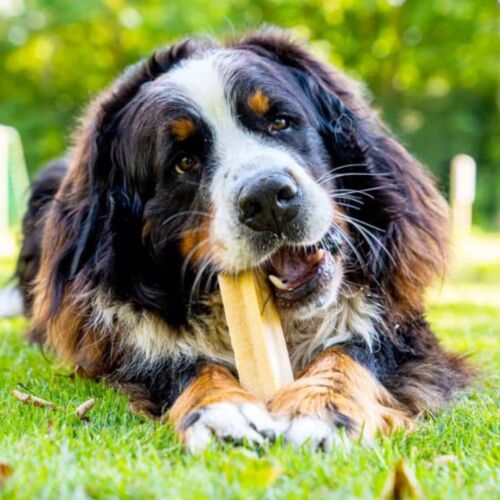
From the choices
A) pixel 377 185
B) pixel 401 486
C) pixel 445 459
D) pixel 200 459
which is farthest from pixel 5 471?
pixel 377 185

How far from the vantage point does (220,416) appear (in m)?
2.38

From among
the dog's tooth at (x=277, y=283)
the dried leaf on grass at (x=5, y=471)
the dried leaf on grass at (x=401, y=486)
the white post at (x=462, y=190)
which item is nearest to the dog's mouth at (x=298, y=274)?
the dog's tooth at (x=277, y=283)

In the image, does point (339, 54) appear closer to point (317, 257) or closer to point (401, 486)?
point (317, 257)

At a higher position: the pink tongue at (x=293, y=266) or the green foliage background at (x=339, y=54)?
the pink tongue at (x=293, y=266)

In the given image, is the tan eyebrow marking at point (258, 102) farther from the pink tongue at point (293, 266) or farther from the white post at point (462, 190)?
the white post at point (462, 190)

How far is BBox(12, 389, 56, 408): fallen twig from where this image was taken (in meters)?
2.93

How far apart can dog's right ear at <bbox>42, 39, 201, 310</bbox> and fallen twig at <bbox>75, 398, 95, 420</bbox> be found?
1.98 ft

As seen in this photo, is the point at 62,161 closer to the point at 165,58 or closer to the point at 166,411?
the point at 165,58

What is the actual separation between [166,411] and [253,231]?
715 millimetres

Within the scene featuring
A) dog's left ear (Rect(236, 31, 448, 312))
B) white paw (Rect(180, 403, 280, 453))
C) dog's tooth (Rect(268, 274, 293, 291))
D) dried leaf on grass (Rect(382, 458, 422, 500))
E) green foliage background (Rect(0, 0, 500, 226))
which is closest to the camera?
dried leaf on grass (Rect(382, 458, 422, 500))

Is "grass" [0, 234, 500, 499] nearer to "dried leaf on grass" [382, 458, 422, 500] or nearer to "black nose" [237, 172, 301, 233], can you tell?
"dried leaf on grass" [382, 458, 422, 500]

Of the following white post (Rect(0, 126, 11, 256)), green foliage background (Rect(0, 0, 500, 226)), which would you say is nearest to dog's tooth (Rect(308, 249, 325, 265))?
white post (Rect(0, 126, 11, 256))

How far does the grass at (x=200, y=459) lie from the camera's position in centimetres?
186

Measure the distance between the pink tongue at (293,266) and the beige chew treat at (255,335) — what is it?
3.5 inches
